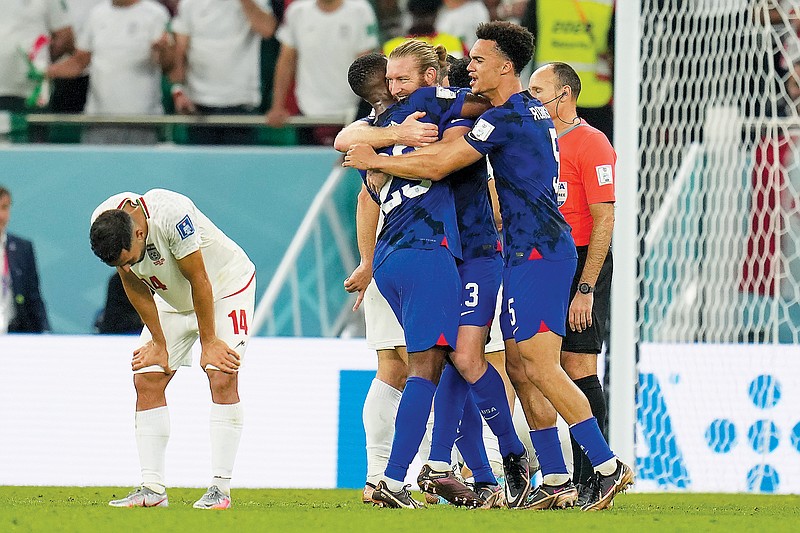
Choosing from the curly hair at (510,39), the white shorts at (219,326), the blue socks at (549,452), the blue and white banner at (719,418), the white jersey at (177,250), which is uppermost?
the curly hair at (510,39)

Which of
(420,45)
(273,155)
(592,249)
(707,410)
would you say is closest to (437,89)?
(420,45)

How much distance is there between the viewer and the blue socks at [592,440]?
17.5 feet

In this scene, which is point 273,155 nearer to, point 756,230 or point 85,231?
point 85,231

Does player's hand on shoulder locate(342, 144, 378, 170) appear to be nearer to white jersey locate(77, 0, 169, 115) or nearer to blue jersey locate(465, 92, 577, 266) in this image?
blue jersey locate(465, 92, 577, 266)

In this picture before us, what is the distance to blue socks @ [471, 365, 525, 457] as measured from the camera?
546 cm

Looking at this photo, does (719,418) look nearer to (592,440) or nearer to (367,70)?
(592,440)

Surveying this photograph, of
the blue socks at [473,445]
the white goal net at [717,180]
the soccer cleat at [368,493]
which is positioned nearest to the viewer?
the blue socks at [473,445]

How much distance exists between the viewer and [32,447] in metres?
8.30

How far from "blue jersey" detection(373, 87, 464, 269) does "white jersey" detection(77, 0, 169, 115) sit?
19.2ft

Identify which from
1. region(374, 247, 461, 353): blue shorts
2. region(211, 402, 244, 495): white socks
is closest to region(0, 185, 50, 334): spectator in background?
region(211, 402, 244, 495): white socks

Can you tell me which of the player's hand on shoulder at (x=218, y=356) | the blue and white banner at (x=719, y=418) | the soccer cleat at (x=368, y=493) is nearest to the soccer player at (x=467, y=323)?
the soccer cleat at (x=368, y=493)

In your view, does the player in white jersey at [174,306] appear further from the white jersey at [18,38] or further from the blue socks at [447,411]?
the white jersey at [18,38]

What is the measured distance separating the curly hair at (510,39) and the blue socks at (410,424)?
1393mm

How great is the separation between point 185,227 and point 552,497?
188 centimetres
